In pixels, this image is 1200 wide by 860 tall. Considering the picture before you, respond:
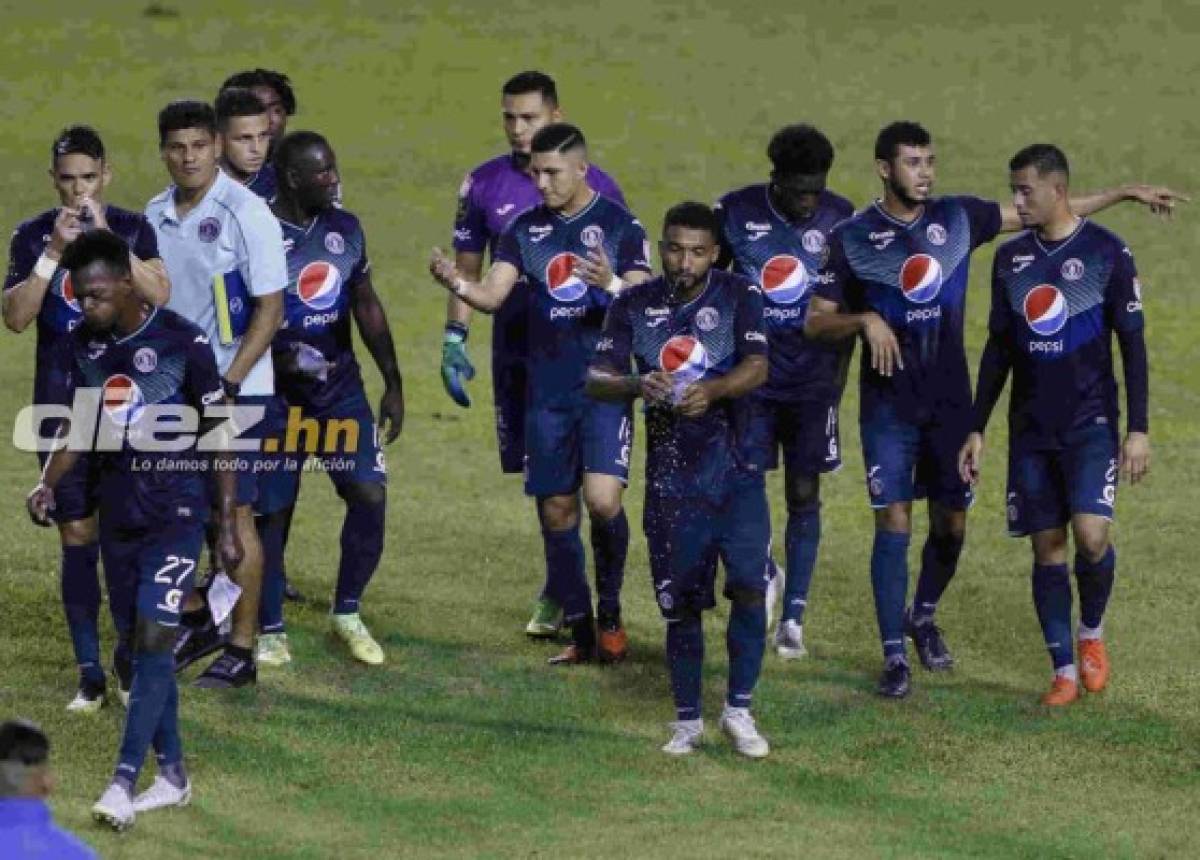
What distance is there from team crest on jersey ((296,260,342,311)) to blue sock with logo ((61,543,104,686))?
1830 mm

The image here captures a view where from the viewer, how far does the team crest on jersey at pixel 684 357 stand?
1252 centimetres

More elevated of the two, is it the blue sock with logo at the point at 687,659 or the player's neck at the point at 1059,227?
the player's neck at the point at 1059,227

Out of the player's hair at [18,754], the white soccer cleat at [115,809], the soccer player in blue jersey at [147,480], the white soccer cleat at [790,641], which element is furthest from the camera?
the white soccer cleat at [790,641]

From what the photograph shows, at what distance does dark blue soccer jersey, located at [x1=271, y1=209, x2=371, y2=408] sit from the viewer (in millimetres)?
14094

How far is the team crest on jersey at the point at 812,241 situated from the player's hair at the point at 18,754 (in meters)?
7.66

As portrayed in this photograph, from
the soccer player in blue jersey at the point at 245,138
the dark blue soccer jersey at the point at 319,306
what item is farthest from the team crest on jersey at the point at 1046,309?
the soccer player in blue jersey at the point at 245,138

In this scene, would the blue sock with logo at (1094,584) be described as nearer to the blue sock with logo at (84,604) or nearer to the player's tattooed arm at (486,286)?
the player's tattooed arm at (486,286)

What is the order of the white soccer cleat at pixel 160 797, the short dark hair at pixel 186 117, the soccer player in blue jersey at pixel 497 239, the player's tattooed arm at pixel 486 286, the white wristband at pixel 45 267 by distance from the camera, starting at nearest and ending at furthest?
1. the white soccer cleat at pixel 160 797
2. the white wristband at pixel 45 267
3. the short dark hair at pixel 186 117
4. the player's tattooed arm at pixel 486 286
5. the soccer player in blue jersey at pixel 497 239

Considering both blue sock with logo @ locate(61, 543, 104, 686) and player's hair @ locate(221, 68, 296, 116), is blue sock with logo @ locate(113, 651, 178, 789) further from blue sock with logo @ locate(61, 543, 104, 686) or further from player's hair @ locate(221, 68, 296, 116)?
player's hair @ locate(221, 68, 296, 116)

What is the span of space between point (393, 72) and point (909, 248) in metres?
21.8

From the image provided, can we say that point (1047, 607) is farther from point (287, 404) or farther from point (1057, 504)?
point (287, 404)

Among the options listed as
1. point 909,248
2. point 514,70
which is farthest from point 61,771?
point 514,70

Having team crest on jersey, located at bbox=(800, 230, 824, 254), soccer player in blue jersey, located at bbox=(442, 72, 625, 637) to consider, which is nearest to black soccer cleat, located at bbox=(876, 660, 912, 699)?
soccer player in blue jersey, located at bbox=(442, 72, 625, 637)

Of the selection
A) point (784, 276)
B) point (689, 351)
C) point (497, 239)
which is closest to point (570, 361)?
point (784, 276)
